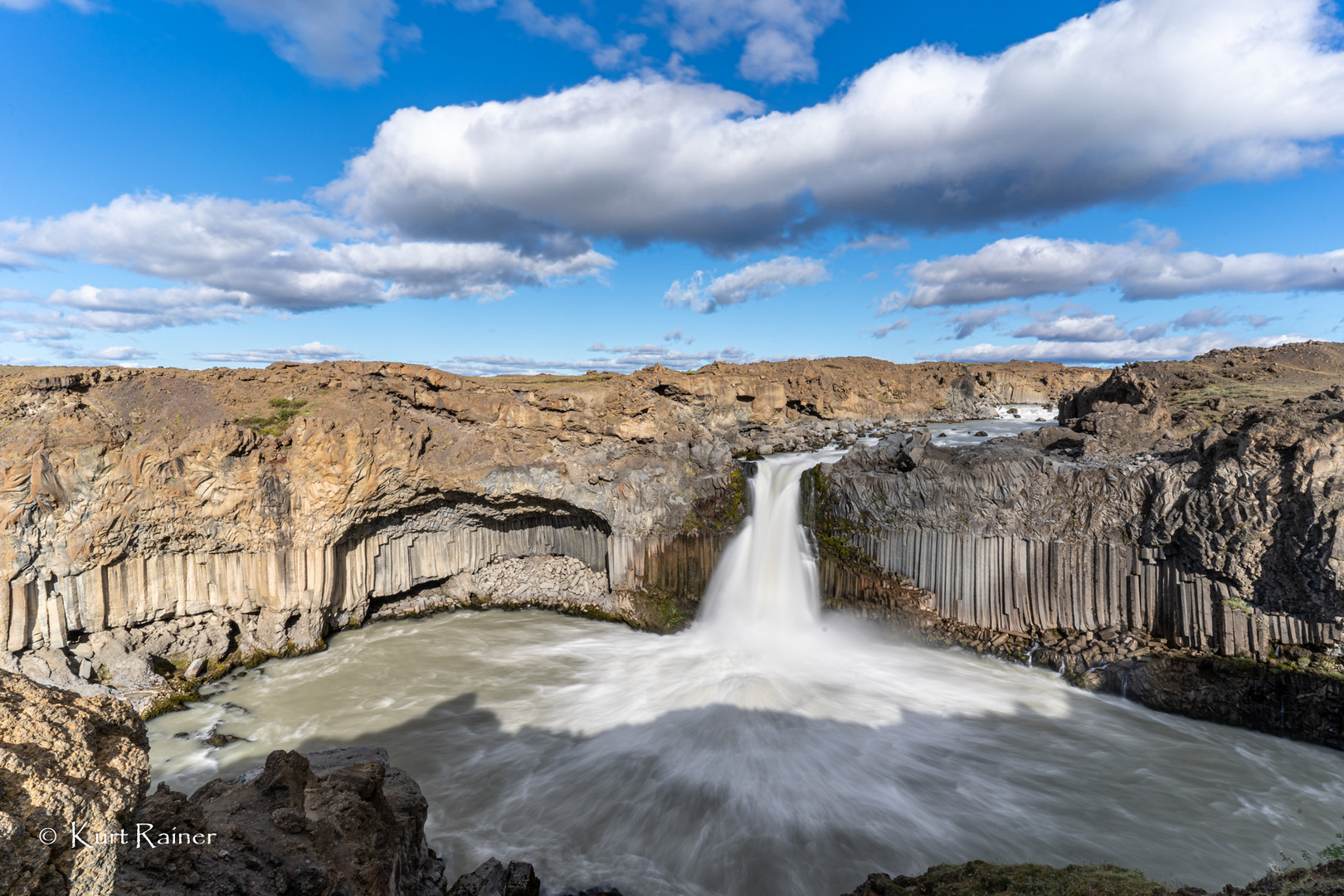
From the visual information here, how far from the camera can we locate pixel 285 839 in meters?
4.61

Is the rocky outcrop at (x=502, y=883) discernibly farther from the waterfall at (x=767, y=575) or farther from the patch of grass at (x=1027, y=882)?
the waterfall at (x=767, y=575)

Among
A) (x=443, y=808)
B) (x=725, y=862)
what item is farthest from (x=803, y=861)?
(x=443, y=808)

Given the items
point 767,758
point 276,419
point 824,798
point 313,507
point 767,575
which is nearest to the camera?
point 824,798

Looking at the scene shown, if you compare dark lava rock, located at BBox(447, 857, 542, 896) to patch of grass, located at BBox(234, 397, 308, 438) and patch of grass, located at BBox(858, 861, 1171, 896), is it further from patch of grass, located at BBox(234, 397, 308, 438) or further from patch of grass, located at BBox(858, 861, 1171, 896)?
patch of grass, located at BBox(234, 397, 308, 438)

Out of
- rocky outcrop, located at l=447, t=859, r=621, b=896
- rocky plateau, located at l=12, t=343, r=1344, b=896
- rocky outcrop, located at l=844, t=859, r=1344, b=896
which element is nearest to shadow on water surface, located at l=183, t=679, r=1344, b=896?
rocky outcrop, located at l=447, t=859, r=621, b=896

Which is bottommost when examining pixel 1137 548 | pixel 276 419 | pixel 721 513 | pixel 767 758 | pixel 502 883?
pixel 767 758

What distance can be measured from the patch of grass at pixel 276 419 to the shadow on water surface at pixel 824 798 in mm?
7328

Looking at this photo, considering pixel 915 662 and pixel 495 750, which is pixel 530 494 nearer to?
pixel 495 750

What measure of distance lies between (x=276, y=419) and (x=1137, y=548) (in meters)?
20.5

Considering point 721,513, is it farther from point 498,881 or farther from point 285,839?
point 285,839

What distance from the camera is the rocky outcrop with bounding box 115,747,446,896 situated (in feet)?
11.9

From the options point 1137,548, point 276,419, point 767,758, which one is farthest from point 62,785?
point 1137,548

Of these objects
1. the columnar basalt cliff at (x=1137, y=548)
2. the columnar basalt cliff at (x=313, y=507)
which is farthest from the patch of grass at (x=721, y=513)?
the columnar basalt cliff at (x=1137, y=548)

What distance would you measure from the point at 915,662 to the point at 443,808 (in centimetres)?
1088
